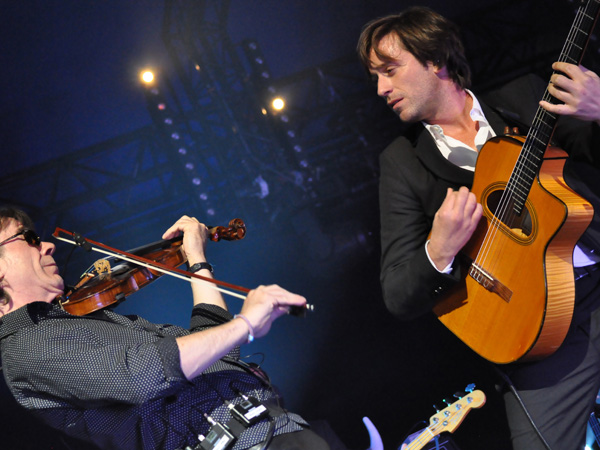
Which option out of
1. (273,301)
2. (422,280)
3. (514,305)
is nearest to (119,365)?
(273,301)

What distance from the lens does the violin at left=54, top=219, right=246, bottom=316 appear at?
101 inches

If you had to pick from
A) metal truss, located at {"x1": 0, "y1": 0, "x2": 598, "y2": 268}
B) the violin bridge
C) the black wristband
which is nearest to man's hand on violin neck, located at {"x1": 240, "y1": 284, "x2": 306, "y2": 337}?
the black wristband

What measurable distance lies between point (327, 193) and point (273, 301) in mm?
3051

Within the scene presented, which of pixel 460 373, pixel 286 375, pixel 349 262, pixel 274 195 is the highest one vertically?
pixel 274 195

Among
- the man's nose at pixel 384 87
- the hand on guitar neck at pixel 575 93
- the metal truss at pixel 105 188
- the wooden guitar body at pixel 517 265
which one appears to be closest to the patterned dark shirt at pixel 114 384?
the wooden guitar body at pixel 517 265

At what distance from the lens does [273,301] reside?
1997 millimetres

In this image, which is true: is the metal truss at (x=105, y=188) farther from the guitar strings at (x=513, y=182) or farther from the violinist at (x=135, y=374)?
the guitar strings at (x=513, y=182)

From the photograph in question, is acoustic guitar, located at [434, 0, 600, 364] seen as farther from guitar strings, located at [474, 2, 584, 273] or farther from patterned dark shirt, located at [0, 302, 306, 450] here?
patterned dark shirt, located at [0, 302, 306, 450]

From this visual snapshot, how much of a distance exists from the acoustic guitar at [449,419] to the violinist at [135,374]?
1.32m

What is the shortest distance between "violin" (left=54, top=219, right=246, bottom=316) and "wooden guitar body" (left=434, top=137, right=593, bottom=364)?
1.35 metres

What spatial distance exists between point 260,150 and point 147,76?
1.15 metres

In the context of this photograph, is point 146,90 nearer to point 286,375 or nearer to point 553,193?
point 286,375

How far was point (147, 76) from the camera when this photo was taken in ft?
15.1

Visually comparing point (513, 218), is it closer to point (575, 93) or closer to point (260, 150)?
point (575, 93)
